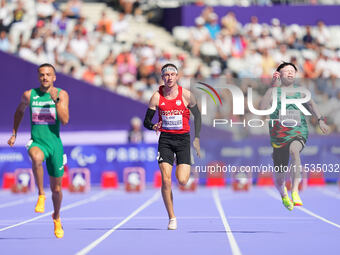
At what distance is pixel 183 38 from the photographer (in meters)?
30.0

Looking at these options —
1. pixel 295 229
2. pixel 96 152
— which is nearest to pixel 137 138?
pixel 96 152

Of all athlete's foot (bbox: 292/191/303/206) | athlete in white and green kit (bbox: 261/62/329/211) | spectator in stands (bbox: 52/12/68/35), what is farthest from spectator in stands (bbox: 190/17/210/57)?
athlete's foot (bbox: 292/191/303/206)

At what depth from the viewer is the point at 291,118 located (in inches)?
495

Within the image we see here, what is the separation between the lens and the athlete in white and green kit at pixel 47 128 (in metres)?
11.0

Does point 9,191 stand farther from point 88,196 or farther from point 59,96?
point 59,96

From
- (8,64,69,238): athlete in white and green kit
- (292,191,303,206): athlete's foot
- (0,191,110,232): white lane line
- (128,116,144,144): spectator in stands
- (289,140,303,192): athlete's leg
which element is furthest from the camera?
(128,116,144,144): spectator in stands

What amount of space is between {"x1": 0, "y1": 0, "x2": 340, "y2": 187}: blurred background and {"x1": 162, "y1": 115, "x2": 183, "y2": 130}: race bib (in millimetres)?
8722

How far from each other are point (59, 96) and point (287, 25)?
2163 cm

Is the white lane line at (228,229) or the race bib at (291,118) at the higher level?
the race bib at (291,118)

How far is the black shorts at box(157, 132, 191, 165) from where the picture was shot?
12414 mm

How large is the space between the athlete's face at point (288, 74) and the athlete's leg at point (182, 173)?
1952mm

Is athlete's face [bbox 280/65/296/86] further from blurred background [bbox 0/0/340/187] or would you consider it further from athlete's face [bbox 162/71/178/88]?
blurred background [bbox 0/0/340/187]

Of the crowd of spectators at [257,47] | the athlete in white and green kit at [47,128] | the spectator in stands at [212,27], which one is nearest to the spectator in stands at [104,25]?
the crowd of spectators at [257,47]

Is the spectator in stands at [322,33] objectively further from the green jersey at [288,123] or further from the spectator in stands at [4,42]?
the green jersey at [288,123]
